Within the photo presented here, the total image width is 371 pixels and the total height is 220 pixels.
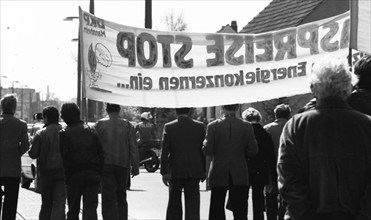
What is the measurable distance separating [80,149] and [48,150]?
41.6 inches

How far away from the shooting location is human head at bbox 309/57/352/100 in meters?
5.92

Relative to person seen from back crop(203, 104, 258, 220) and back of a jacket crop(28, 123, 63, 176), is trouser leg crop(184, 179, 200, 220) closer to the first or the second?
person seen from back crop(203, 104, 258, 220)

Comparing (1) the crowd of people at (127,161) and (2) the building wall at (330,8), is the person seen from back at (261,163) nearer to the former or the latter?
(1) the crowd of people at (127,161)

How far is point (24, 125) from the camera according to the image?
12.2 metres

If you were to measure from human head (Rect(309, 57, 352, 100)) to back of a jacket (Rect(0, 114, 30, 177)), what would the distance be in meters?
6.80

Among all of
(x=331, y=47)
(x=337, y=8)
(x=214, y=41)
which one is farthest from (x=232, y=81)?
(x=337, y=8)

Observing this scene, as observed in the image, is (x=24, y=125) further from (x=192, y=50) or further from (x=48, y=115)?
(x=192, y=50)

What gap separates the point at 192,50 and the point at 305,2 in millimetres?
20623

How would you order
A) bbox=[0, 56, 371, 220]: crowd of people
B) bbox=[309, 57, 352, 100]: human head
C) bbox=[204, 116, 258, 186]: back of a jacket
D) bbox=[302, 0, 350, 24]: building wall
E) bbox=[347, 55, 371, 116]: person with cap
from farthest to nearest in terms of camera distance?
bbox=[302, 0, 350, 24]: building wall
bbox=[204, 116, 258, 186]: back of a jacket
bbox=[0, 56, 371, 220]: crowd of people
bbox=[347, 55, 371, 116]: person with cap
bbox=[309, 57, 352, 100]: human head

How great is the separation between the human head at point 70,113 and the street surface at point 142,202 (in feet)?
13.2

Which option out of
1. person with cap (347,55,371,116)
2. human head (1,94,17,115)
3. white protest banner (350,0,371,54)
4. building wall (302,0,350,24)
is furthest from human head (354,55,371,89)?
building wall (302,0,350,24)

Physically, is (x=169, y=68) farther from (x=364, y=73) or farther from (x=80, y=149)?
(x=364, y=73)

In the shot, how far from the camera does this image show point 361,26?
8047mm

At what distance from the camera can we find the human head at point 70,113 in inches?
444
